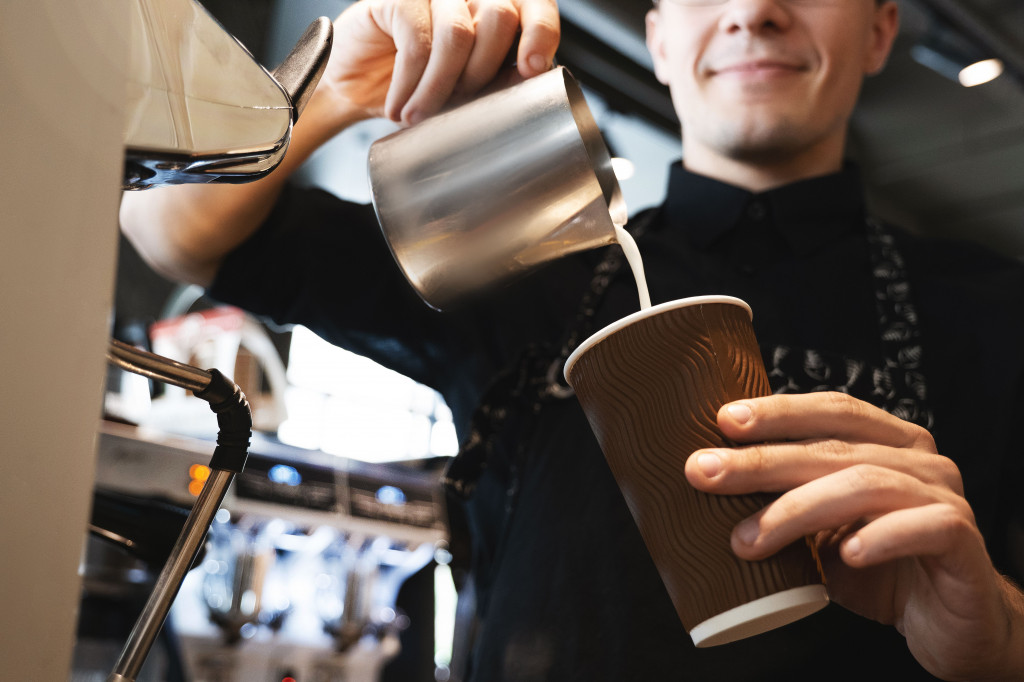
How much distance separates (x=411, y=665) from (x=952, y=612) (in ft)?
6.46

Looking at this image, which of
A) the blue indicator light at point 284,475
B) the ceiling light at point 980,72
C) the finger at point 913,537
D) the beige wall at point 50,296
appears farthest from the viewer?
the ceiling light at point 980,72

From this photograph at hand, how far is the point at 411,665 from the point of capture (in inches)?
95.7

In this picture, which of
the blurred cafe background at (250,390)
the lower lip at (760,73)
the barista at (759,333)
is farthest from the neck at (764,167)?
the blurred cafe background at (250,390)

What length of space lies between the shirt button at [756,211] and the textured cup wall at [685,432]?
0.65m

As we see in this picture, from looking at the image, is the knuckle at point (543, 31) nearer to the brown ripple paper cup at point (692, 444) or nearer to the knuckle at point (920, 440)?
the brown ripple paper cup at point (692, 444)

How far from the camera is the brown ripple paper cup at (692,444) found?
1.95ft

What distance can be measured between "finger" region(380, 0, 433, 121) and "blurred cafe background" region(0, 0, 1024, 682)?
0.32ft

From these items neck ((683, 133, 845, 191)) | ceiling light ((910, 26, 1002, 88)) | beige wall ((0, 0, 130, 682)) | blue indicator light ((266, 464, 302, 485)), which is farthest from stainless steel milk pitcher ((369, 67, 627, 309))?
ceiling light ((910, 26, 1002, 88))

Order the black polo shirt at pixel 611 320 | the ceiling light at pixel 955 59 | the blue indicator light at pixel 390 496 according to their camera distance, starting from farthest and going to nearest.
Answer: the ceiling light at pixel 955 59
the blue indicator light at pixel 390 496
the black polo shirt at pixel 611 320

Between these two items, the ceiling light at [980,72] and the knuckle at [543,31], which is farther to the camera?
the ceiling light at [980,72]

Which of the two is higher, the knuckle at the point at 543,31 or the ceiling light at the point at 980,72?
the ceiling light at the point at 980,72

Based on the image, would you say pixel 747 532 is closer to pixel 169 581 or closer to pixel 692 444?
pixel 692 444

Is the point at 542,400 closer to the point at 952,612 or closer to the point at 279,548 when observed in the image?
the point at 952,612

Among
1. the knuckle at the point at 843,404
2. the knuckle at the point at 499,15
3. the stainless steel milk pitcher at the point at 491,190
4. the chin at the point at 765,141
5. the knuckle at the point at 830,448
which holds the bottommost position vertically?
the knuckle at the point at 830,448
